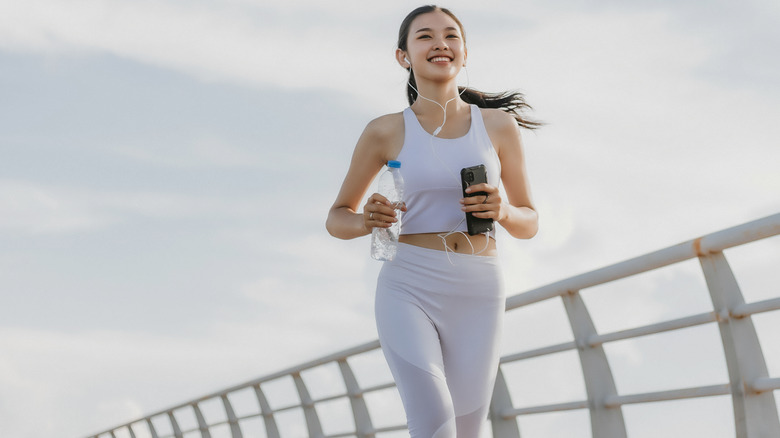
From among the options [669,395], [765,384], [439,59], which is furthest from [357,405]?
[765,384]

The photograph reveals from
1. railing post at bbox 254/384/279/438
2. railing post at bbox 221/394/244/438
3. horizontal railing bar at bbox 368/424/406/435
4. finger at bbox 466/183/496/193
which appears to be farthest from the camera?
railing post at bbox 221/394/244/438

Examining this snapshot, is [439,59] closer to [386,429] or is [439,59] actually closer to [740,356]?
[740,356]

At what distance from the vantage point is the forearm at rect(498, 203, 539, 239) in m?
3.52

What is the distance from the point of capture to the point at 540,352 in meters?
5.05

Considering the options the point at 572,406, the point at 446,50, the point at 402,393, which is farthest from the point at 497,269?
the point at 572,406

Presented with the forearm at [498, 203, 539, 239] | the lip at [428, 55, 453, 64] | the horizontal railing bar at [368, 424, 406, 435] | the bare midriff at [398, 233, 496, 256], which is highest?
the lip at [428, 55, 453, 64]

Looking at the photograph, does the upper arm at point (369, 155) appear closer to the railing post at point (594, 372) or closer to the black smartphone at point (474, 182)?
the black smartphone at point (474, 182)

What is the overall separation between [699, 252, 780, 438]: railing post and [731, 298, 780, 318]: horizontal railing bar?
38 mm

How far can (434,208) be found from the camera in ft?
11.8

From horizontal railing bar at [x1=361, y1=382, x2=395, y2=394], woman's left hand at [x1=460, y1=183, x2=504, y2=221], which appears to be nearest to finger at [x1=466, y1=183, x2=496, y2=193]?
woman's left hand at [x1=460, y1=183, x2=504, y2=221]

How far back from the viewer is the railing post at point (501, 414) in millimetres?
5547

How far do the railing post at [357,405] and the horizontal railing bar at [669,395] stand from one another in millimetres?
3300

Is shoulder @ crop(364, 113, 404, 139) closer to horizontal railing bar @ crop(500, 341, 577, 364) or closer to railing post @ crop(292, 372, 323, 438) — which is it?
horizontal railing bar @ crop(500, 341, 577, 364)

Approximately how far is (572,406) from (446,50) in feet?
6.74
